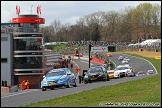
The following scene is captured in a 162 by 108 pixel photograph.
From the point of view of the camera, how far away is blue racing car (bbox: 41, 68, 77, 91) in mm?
25797

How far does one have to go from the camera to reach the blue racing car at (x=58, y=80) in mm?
25797

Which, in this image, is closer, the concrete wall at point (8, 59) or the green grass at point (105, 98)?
the green grass at point (105, 98)

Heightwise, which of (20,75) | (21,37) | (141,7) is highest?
(141,7)

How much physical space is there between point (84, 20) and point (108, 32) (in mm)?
18599

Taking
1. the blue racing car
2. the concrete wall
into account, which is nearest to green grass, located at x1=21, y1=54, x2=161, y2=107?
the blue racing car

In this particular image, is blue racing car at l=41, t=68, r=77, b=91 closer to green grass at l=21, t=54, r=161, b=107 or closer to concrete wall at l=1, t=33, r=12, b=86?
green grass at l=21, t=54, r=161, b=107

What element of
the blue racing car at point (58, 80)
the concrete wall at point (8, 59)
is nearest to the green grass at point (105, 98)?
the blue racing car at point (58, 80)

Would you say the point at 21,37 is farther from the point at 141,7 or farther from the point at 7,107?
the point at 141,7

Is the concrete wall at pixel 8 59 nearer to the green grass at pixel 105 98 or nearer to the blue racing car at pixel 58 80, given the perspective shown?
the blue racing car at pixel 58 80

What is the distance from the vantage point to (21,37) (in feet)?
193

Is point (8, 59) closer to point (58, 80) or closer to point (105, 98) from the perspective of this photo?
point (58, 80)

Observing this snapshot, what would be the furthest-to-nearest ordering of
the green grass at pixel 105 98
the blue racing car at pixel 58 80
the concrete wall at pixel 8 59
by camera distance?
the concrete wall at pixel 8 59 → the blue racing car at pixel 58 80 → the green grass at pixel 105 98

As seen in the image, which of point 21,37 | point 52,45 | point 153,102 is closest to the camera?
point 153,102

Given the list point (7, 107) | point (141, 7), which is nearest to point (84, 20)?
point (141, 7)
